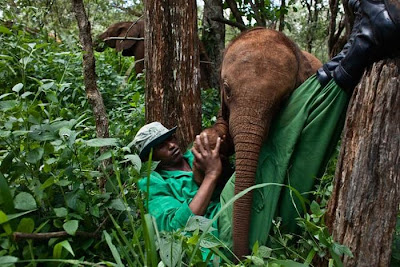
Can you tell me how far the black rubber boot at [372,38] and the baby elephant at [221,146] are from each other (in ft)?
3.52

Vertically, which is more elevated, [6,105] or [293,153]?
[6,105]

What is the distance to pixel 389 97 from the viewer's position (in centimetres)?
209

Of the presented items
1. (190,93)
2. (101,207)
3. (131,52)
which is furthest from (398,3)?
(131,52)

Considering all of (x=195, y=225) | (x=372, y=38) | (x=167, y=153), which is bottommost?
(x=195, y=225)

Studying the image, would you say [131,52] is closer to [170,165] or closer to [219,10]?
[219,10]

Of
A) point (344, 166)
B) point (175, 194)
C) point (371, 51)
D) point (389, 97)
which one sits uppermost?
point (371, 51)

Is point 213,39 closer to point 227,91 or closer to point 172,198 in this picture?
point 227,91

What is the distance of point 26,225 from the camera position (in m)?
2.09

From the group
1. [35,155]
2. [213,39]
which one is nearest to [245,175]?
[35,155]

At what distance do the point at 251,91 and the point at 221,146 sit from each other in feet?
1.87

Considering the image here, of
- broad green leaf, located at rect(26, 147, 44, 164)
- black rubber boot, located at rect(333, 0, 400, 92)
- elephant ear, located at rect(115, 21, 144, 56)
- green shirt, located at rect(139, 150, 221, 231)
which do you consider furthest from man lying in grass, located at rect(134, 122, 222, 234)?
elephant ear, located at rect(115, 21, 144, 56)

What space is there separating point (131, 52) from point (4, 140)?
8.91 meters

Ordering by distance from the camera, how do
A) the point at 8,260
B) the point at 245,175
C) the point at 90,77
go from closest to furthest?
the point at 8,260 → the point at 245,175 → the point at 90,77

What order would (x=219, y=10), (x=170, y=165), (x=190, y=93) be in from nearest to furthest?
1. (x=170, y=165)
2. (x=190, y=93)
3. (x=219, y=10)
